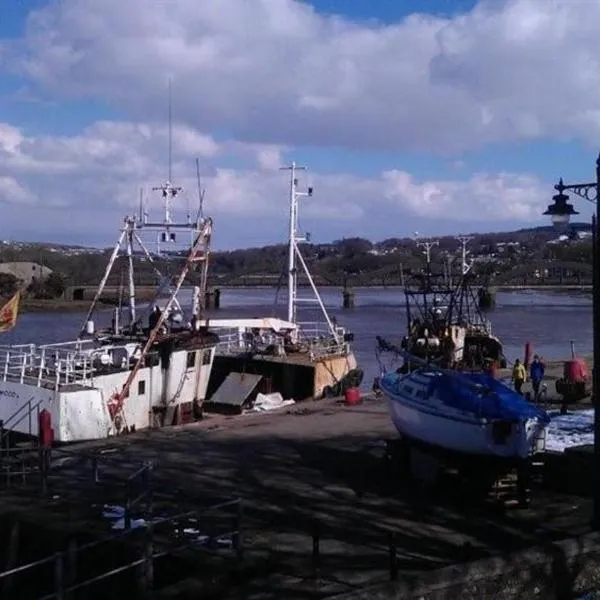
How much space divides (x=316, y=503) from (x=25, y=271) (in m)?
132

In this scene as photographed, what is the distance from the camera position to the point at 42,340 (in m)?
58.0

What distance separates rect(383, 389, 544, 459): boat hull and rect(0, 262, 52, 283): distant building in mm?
122167

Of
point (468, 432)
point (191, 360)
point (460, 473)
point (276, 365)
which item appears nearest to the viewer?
point (468, 432)

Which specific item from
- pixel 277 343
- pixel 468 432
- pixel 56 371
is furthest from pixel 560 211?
pixel 277 343

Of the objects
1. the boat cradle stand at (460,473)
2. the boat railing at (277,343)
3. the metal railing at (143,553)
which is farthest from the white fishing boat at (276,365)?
the metal railing at (143,553)

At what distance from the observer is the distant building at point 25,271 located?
136250 millimetres

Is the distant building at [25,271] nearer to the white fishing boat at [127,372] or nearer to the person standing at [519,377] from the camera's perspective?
the white fishing boat at [127,372]

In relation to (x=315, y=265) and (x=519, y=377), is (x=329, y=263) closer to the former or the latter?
(x=315, y=265)

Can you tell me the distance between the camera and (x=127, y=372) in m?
24.8

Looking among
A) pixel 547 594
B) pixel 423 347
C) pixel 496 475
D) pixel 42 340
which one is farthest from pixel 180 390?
pixel 42 340

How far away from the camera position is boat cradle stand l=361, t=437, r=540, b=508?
14820mm

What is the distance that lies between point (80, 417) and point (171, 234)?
8984mm

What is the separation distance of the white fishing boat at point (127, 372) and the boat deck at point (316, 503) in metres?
1.42

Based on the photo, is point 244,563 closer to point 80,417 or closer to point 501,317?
point 80,417
